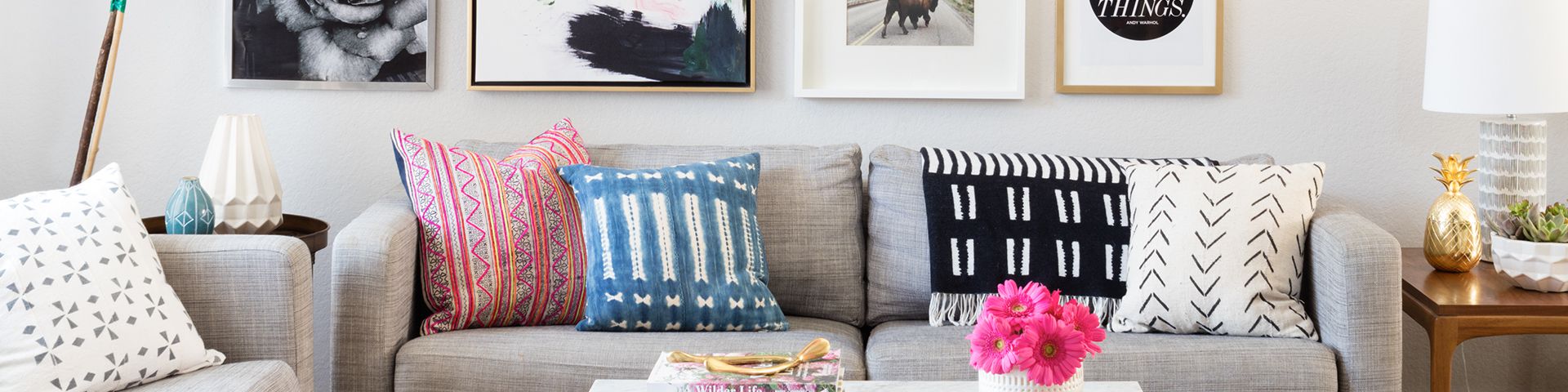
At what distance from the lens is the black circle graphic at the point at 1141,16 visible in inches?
107

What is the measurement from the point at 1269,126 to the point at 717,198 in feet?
4.65

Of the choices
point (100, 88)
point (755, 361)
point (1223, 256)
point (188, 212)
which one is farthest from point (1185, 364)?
point (100, 88)

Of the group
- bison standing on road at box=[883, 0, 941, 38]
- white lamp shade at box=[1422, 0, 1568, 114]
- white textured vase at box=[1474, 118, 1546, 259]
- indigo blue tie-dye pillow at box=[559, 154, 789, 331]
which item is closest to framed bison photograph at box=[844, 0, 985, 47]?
bison standing on road at box=[883, 0, 941, 38]

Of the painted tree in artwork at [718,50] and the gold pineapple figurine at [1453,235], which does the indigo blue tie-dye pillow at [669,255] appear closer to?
the painted tree in artwork at [718,50]

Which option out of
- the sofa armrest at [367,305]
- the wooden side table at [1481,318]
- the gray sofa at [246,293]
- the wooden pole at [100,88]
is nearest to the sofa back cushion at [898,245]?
the wooden side table at [1481,318]

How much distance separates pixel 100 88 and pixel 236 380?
119 cm

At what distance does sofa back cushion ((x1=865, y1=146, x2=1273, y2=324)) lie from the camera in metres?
2.42

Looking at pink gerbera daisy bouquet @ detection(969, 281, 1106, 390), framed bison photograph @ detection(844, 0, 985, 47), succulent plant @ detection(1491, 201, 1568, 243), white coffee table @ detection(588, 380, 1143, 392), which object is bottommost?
white coffee table @ detection(588, 380, 1143, 392)

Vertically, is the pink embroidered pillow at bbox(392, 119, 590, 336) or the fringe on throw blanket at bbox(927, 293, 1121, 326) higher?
the pink embroidered pillow at bbox(392, 119, 590, 336)

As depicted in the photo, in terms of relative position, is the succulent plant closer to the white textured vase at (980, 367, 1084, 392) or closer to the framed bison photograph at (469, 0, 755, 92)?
the white textured vase at (980, 367, 1084, 392)

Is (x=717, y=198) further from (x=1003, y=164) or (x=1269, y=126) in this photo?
(x=1269, y=126)

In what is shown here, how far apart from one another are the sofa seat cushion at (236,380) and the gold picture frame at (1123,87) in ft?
5.96

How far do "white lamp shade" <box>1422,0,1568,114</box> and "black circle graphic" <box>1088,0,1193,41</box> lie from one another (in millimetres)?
564

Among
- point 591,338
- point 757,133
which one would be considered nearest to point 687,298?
point 591,338
